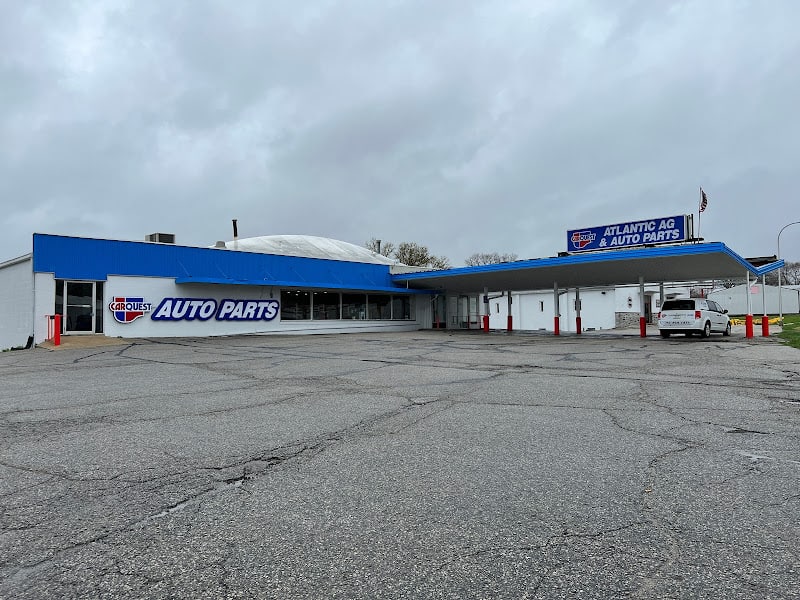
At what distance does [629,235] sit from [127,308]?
2465cm

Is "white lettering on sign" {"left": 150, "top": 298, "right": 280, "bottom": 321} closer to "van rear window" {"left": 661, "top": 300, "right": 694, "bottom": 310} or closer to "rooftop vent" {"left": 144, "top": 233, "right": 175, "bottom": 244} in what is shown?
"rooftop vent" {"left": 144, "top": 233, "right": 175, "bottom": 244}

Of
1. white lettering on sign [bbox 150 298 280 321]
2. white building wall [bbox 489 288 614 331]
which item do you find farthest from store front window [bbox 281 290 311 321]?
white building wall [bbox 489 288 614 331]

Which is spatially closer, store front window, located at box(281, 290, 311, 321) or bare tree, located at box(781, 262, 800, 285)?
store front window, located at box(281, 290, 311, 321)

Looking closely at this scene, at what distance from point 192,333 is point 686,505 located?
26079mm

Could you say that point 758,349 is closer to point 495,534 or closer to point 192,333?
point 495,534

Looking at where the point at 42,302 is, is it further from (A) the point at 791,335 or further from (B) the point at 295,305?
(A) the point at 791,335

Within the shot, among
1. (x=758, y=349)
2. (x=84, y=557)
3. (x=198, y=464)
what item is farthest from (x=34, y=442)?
(x=758, y=349)

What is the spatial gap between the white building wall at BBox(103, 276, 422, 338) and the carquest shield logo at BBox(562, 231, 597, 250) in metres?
14.3

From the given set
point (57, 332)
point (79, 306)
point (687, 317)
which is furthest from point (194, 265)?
point (687, 317)

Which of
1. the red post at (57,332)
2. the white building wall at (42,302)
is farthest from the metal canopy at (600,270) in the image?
the red post at (57,332)

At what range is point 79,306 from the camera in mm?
23109

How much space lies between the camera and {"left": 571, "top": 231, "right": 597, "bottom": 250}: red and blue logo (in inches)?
1134

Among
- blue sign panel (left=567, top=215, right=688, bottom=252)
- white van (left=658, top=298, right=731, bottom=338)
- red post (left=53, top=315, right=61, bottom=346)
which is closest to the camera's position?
red post (left=53, top=315, right=61, bottom=346)

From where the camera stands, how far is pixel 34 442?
553cm
